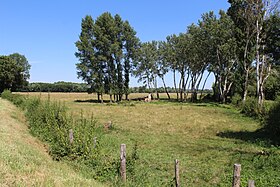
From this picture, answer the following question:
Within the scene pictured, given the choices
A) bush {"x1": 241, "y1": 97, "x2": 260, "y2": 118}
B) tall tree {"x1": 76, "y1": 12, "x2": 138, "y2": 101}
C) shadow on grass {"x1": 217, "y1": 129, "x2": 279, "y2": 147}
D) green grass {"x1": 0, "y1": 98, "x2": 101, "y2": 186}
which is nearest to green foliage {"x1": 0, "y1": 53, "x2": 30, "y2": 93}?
tall tree {"x1": 76, "y1": 12, "x2": 138, "y2": 101}

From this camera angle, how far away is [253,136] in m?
18.1

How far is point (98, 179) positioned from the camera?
904 cm

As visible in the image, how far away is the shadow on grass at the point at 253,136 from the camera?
1573 centimetres

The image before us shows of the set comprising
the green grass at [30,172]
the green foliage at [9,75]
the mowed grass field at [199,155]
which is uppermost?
the green foliage at [9,75]

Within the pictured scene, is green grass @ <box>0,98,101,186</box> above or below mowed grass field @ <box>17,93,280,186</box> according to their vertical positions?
above

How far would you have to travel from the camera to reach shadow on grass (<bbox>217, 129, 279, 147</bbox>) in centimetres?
1573

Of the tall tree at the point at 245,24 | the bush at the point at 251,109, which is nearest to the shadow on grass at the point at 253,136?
the bush at the point at 251,109

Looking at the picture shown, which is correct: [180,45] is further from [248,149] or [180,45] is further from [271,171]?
[271,171]

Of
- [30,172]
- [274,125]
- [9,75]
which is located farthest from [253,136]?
[9,75]

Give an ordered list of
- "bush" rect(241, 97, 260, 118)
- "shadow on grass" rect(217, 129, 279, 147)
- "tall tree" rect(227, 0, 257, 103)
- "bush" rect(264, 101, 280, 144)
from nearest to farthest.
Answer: "shadow on grass" rect(217, 129, 279, 147), "bush" rect(264, 101, 280, 144), "bush" rect(241, 97, 260, 118), "tall tree" rect(227, 0, 257, 103)

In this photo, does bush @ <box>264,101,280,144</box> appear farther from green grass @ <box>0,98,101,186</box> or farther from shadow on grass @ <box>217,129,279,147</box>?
green grass @ <box>0,98,101,186</box>

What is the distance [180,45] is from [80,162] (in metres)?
50.6

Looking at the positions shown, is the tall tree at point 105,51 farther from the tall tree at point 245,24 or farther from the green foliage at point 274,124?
the green foliage at point 274,124

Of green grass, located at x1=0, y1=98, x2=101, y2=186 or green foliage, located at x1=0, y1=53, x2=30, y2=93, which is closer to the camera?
green grass, located at x1=0, y1=98, x2=101, y2=186
